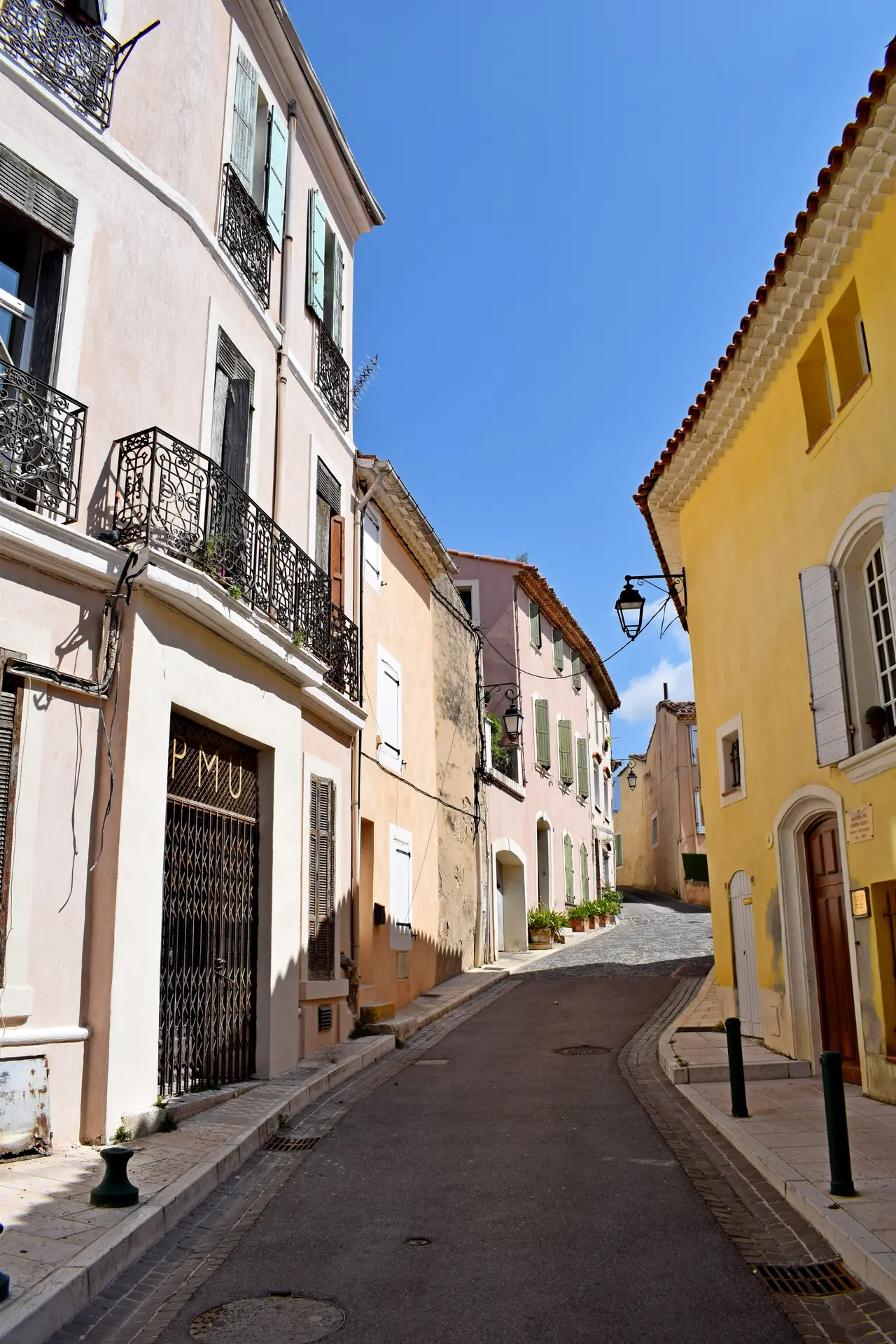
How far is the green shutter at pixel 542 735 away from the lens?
2914cm

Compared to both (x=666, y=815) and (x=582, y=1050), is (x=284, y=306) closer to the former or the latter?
(x=582, y=1050)

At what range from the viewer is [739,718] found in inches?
521

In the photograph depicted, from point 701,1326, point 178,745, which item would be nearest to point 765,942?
point 178,745

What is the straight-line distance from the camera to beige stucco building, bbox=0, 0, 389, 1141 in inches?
291

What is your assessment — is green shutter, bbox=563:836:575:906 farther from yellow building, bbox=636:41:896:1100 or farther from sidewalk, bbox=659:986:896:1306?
sidewalk, bbox=659:986:896:1306

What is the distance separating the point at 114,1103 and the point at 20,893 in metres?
1.60

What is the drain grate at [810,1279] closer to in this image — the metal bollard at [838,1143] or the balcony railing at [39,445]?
the metal bollard at [838,1143]

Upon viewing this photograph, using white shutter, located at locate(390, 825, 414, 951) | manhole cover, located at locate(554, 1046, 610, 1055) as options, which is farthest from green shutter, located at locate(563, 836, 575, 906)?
manhole cover, located at locate(554, 1046, 610, 1055)

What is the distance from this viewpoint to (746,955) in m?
13.1

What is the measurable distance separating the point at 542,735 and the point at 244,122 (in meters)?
20.1

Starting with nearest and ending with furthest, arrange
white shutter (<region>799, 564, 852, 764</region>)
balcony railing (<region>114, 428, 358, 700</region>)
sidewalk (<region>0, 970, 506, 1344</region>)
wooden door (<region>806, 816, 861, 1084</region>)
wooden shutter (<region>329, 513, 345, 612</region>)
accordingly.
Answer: sidewalk (<region>0, 970, 506, 1344</region>), balcony railing (<region>114, 428, 358, 700</region>), white shutter (<region>799, 564, 852, 764</region>), wooden door (<region>806, 816, 861, 1084</region>), wooden shutter (<region>329, 513, 345, 612</region>)

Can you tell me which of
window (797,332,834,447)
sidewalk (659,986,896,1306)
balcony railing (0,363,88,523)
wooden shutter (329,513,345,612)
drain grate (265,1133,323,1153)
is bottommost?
drain grate (265,1133,323,1153)

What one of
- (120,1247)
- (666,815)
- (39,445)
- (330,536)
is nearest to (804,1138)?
(120,1247)

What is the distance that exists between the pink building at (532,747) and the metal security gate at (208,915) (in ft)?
41.9
